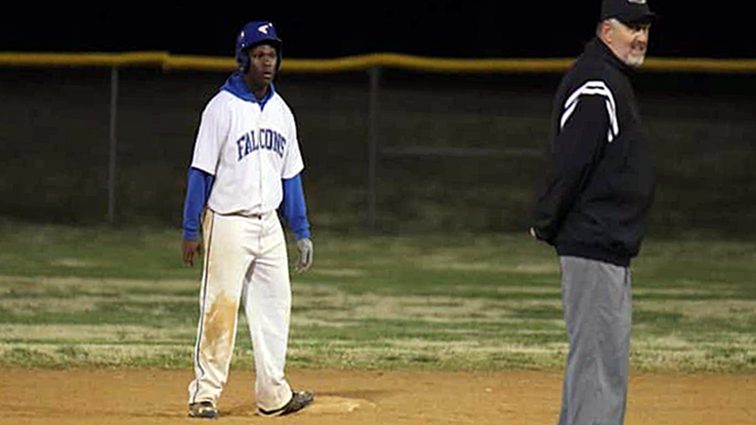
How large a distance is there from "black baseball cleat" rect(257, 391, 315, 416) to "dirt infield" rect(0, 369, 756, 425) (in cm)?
5

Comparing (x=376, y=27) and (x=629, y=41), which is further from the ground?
(x=629, y=41)

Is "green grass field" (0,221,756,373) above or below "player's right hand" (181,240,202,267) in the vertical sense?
below

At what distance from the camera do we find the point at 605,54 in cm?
703

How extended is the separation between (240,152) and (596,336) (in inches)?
112

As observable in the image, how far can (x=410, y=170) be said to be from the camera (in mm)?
27094

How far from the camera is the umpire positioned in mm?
6887

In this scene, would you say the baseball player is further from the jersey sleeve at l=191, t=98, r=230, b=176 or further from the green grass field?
the green grass field

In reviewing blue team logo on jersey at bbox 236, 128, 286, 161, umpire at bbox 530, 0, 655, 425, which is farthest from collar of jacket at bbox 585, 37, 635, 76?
blue team logo on jersey at bbox 236, 128, 286, 161

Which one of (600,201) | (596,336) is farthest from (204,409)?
(600,201)

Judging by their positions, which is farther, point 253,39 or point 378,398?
point 378,398

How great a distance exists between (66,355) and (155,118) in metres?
19.2

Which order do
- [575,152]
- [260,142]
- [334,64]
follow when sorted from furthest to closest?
1. [334,64]
2. [260,142]
3. [575,152]

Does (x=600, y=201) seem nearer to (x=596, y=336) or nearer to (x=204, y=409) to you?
(x=596, y=336)

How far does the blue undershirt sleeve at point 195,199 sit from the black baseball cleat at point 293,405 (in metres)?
1.01
